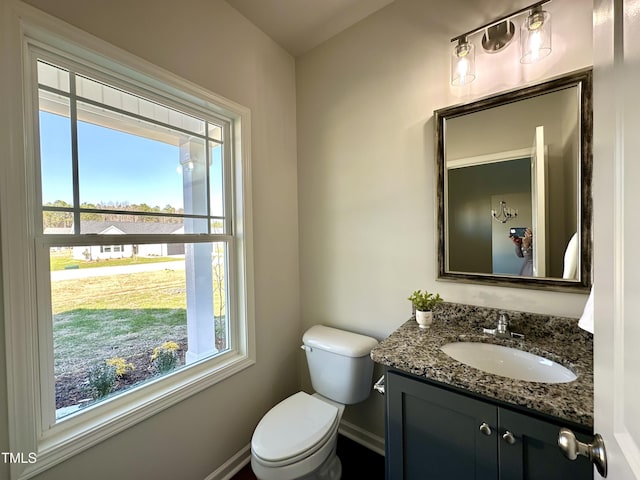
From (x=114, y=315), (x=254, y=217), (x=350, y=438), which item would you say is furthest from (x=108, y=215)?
(x=350, y=438)

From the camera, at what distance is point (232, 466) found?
4.97 feet

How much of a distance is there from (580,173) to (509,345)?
742 millimetres

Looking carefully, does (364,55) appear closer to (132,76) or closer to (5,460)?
(132,76)

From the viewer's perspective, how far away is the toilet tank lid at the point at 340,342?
1481 mm

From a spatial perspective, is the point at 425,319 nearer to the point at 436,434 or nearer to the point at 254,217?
the point at 436,434

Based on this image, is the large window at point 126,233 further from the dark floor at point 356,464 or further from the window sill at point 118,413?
the dark floor at point 356,464

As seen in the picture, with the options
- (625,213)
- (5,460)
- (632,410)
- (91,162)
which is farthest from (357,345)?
(91,162)

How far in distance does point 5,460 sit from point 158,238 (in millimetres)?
860

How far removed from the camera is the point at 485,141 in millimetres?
1290

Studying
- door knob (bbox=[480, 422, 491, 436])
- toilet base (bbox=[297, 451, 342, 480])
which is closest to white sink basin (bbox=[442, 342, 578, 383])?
door knob (bbox=[480, 422, 491, 436])

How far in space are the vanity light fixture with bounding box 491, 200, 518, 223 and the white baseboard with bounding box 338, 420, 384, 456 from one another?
142 cm

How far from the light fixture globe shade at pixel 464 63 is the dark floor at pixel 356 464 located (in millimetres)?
2084

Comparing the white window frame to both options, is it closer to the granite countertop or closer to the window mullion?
the window mullion

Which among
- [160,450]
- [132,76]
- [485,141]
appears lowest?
[160,450]
